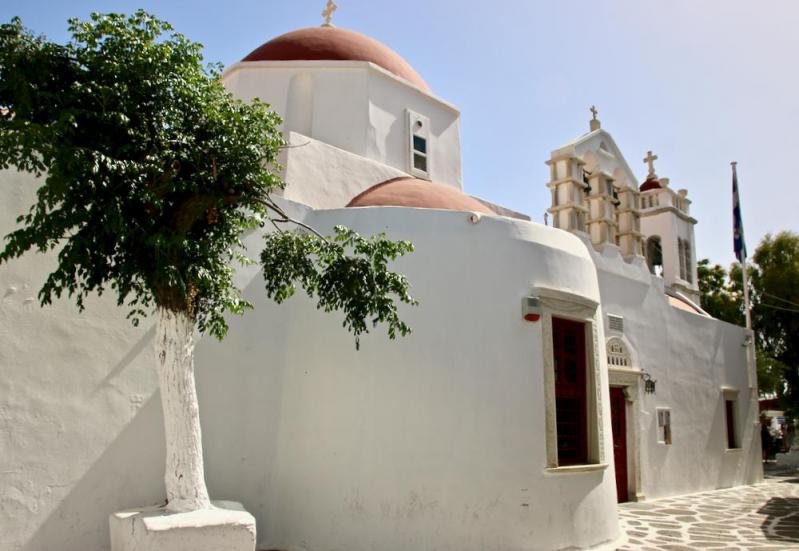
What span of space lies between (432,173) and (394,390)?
5038 millimetres

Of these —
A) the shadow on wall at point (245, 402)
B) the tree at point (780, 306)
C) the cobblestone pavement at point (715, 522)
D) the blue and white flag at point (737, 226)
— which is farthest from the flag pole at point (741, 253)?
the shadow on wall at point (245, 402)

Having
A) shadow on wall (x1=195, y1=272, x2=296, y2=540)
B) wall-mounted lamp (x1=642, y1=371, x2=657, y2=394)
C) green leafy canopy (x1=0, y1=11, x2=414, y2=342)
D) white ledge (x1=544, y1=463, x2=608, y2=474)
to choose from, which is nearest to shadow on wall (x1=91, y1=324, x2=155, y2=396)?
shadow on wall (x1=195, y1=272, x2=296, y2=540)

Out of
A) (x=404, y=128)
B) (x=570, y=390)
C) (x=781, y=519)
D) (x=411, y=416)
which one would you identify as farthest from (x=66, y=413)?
(x=781, y=519)

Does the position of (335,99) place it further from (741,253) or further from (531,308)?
(741,253)

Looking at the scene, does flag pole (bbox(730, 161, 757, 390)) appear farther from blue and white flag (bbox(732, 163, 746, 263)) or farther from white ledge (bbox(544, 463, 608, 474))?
white ledge (bbox(544, 463, 608, 474))

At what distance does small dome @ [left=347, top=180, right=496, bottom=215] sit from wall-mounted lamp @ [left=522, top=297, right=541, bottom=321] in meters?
1.48

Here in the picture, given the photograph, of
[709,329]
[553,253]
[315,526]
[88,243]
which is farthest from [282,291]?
[709,329]

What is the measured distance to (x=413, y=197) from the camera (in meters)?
8.42

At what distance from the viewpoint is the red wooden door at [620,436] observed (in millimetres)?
11016

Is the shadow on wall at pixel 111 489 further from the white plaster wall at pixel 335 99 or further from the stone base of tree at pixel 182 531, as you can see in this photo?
the white plaster wall at pixel 335 99

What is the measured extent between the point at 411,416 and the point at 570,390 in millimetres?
2321

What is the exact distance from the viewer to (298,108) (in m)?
10.1

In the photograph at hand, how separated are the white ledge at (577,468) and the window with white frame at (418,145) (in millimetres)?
5222

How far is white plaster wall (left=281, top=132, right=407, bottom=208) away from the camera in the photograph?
8617 mm
